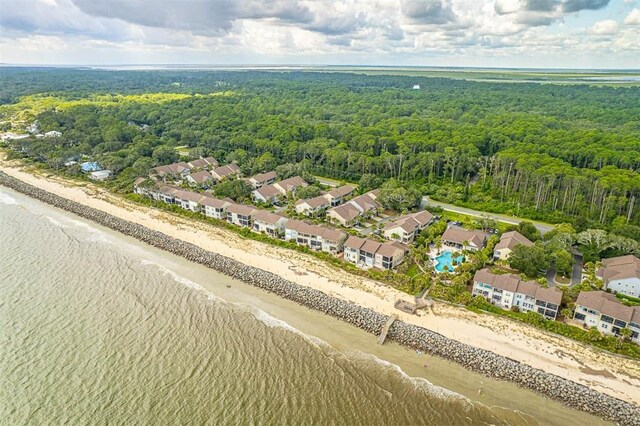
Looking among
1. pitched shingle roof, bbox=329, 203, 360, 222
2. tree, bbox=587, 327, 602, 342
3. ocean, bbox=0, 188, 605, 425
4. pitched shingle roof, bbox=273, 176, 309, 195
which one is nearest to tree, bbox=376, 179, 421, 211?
pitched shingle roof, bbox=329, 203, 360, 222

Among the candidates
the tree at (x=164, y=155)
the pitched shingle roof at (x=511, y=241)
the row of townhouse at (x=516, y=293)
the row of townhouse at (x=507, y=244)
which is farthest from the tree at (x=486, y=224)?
the tree at (x=164, y=155)

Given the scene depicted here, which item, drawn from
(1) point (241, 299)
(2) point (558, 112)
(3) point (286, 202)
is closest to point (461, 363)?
(1) point (241, 299)

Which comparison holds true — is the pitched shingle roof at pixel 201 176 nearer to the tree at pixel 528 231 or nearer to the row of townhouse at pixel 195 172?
the row of townhouse at pixel 195 172

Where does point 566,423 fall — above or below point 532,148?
below

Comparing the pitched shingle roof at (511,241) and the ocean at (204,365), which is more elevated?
the pitched shingle roof at (511,241)

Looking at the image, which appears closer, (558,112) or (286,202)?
(286,202)

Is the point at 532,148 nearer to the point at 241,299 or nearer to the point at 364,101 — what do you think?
the point at 241,299

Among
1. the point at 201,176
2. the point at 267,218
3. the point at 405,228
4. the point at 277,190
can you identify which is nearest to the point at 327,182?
the point at 277,190
